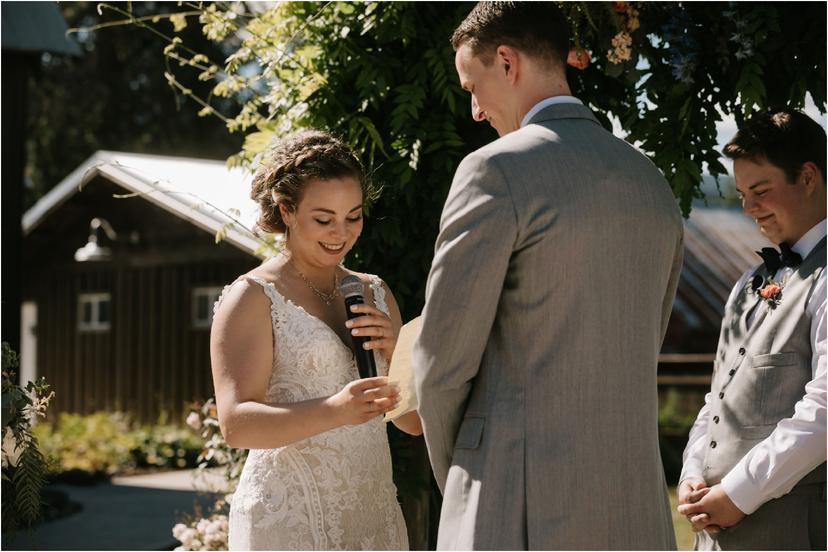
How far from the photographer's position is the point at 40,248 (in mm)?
17797

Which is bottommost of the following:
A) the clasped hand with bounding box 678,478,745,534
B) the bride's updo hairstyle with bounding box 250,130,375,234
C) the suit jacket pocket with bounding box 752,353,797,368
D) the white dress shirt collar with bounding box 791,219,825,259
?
the clasped hand with bounding box 678,478,745,534

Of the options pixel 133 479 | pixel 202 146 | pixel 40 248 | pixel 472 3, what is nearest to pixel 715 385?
pixel 472 3

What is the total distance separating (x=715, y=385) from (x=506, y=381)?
1.16 m

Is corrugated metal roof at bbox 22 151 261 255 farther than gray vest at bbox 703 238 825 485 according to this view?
Yes

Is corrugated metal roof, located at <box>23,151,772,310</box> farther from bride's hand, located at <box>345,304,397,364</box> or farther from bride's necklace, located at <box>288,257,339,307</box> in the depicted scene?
bride's hand, located at <box>345,304,397,364</box>

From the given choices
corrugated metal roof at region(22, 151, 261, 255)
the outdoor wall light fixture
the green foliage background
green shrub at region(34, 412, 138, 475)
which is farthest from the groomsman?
the outdoor wall light fixture

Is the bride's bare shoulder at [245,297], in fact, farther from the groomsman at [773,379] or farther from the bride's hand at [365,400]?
the groomsman at [773,379]

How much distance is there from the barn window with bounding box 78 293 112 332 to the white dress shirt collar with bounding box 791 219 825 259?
1580 centimetres

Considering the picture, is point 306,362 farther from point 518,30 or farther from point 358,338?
point 518,30

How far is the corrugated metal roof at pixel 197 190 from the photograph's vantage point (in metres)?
4.39

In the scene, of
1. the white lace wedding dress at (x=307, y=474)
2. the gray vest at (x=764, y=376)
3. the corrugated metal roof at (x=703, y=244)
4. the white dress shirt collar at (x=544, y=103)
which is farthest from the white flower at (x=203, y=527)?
the corrugated metal roof at (x=703, y=244)

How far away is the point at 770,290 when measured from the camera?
2965 mm

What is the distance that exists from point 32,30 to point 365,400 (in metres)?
9.03

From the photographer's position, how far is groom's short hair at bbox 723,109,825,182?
2.95 m
